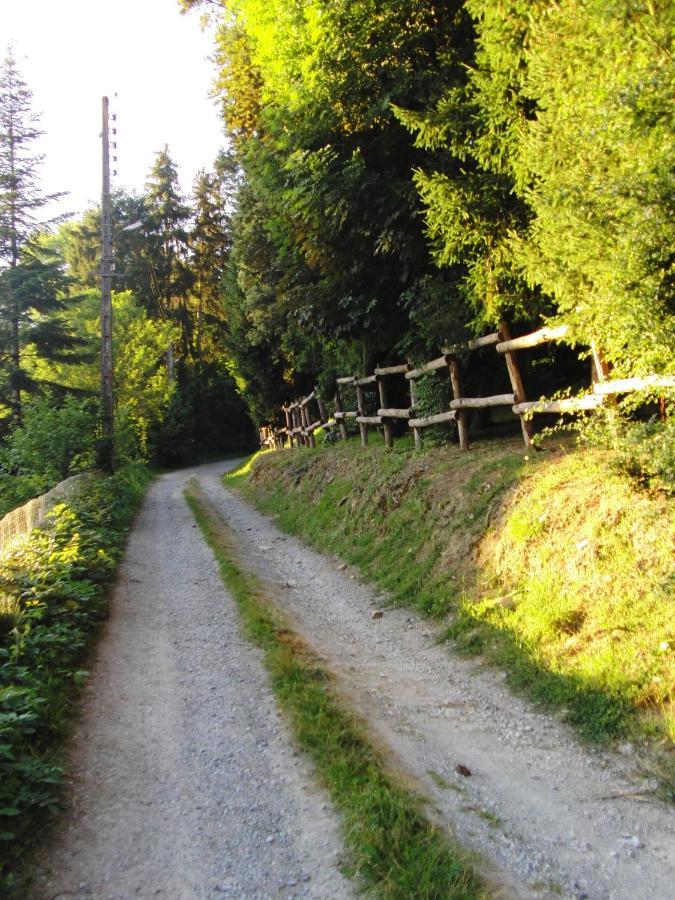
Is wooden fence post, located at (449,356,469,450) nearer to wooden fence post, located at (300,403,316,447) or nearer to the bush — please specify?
the bush

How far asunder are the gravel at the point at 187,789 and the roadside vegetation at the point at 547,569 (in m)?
2.15

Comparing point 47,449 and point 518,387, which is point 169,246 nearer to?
point 47,449

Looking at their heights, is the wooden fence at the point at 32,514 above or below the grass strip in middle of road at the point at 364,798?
above

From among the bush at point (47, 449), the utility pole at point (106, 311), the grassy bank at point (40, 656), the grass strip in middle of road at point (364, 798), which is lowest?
the grass strip in middle of road at point (364, 798)

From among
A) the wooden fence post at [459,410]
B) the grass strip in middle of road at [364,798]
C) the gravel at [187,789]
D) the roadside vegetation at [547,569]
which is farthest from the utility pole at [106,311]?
the grass strip in middle of road at [364,798]

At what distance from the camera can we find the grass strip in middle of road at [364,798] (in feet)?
10.9

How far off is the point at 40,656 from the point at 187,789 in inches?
92.7

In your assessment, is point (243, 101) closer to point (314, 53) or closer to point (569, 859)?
point (314, 53)

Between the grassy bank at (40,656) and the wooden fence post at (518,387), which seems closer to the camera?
the grassy bank at (40,656)

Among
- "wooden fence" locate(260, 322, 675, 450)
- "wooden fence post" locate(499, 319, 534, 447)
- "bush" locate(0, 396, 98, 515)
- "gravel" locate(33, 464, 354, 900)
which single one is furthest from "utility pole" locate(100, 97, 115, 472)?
"gravel" locate(33, 464, 354, 900)

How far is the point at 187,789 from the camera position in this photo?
4.43 meters

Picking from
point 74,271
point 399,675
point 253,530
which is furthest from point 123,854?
point 74,271

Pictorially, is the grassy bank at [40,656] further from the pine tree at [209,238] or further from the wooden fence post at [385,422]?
the pine tree at [209,238]

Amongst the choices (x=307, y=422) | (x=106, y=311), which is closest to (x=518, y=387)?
(x=307, y=422)
